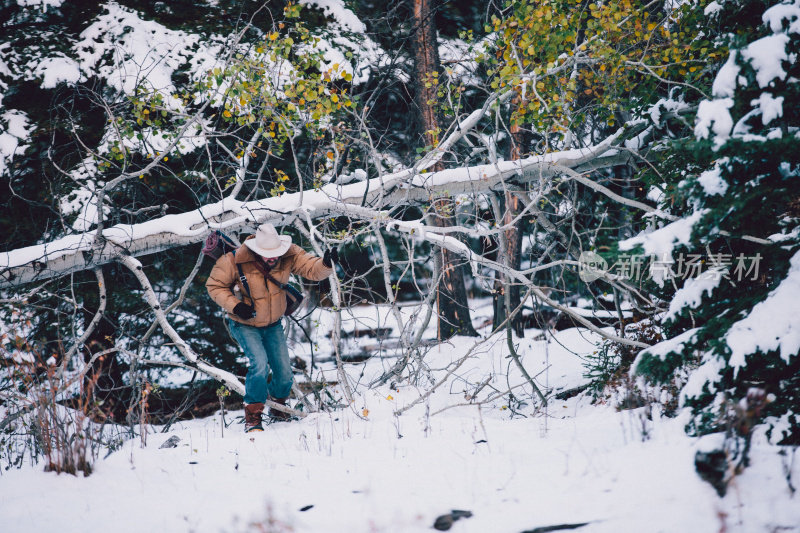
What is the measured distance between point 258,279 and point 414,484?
245cm

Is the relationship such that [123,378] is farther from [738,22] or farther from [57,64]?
[738,22]

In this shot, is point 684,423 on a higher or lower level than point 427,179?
lower

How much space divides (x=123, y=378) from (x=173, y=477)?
17.0ft

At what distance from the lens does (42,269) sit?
517 cm

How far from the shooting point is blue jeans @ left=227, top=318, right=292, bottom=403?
4.68 meters

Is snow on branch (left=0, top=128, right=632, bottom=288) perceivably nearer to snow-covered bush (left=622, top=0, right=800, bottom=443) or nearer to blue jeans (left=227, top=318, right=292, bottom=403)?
blue jeans (left=227, top=318, right=292, bottom=403)

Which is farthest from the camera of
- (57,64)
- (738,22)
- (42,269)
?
(57,64)

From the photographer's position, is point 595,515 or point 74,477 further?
point 74,477

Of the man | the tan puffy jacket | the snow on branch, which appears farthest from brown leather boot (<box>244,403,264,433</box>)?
the snow on branch

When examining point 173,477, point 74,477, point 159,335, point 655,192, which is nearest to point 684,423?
point 655,192

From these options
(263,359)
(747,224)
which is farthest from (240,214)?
(747,224)

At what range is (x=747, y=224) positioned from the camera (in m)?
3.12

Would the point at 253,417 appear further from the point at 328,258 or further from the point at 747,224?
the point at 747,224

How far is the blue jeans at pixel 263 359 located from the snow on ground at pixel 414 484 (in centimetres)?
45
